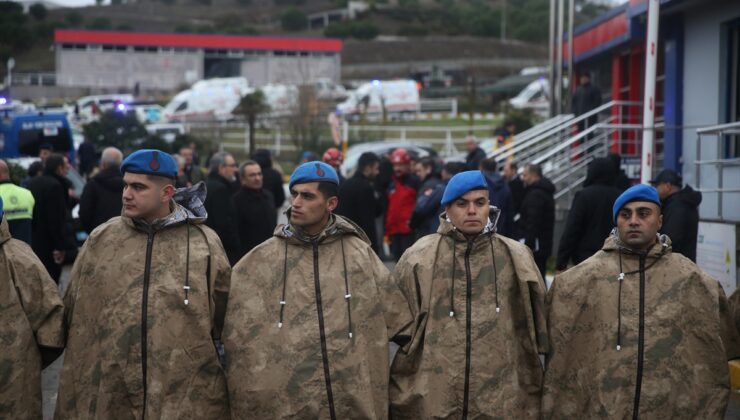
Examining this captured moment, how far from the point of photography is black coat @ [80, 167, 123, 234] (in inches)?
384

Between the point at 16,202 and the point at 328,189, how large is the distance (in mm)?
4621

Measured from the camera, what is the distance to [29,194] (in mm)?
9688

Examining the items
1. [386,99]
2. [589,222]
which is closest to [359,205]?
[589,222]

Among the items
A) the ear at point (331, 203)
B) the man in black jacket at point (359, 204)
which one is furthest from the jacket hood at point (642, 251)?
the man in black jacket at point (359, 204)

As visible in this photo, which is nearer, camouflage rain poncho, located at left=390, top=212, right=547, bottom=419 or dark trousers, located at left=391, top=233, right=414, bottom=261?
camouflage rain poncho, located at left=390, top=212, right=547, bottom=419

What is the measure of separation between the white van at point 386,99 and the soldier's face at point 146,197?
41.5 metres

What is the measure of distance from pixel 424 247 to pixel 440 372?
27.1 inches

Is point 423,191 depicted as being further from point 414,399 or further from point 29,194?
point 414,399

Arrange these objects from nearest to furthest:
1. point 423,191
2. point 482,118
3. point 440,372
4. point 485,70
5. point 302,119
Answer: point 440,372 → point 423,191 → point 302,119 → point 482,118 → point 485,70

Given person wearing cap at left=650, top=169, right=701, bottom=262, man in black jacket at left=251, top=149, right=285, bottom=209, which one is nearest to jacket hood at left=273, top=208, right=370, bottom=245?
person wearing cap at left=650, top=169, right=701, bottom=262

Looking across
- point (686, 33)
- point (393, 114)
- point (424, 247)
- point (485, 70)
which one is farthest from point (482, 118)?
point (424, 247)

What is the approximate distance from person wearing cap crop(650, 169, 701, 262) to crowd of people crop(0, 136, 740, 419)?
2850 mm

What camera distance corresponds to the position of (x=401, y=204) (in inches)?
562

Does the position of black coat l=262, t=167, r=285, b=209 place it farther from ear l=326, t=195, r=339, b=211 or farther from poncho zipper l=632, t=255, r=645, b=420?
poncho zipper l=632, t=255, r=645, b=420
